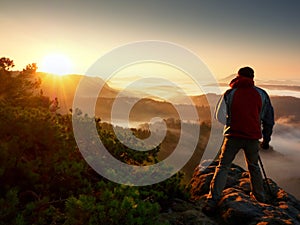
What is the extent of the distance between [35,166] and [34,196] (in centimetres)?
77

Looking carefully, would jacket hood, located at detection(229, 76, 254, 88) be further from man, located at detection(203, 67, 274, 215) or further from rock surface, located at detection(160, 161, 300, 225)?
rock surface, located at detection(160, 161, 300, 225)

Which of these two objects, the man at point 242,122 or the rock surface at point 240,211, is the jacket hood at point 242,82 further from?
the rock surface at point 240,211

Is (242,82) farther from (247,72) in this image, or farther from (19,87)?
(19,87)

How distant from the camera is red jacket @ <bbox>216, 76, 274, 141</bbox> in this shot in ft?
25.3

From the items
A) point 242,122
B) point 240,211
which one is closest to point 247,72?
point 242,122

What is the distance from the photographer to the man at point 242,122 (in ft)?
25.3

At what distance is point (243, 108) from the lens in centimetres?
773

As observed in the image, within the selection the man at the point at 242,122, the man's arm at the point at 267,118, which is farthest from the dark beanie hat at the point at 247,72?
the man's arm at the point at 267,118

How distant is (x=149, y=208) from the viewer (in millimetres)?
5156

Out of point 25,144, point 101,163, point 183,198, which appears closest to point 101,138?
point 101,163

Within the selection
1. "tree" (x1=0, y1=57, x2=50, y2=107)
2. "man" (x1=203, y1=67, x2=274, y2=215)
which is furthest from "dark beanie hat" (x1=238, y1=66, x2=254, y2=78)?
"tree" (x1=0, y1=57, x2=50, y2=107)

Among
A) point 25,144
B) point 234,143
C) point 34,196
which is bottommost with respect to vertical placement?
point 34,196

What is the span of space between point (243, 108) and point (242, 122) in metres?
0.34

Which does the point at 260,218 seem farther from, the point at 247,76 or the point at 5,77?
the point at 5,77
